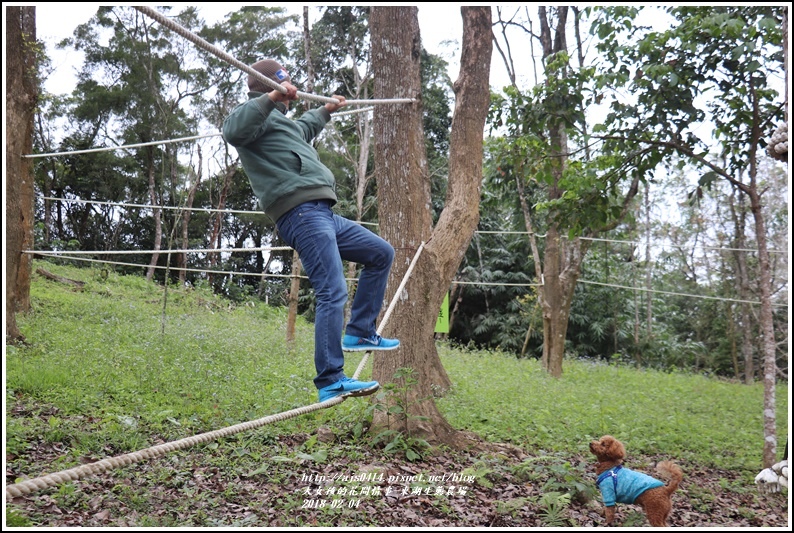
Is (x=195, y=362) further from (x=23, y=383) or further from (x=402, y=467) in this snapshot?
(x=402, y=467)

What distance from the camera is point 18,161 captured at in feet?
17.1

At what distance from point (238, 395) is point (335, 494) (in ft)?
5.25

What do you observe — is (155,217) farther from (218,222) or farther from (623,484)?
(623,484)

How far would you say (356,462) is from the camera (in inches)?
134

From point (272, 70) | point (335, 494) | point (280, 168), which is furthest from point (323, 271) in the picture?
point (335, 494)

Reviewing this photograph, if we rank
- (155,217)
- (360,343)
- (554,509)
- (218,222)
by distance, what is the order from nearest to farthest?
(360,343) < (554,509) < (155,217) < (218,222)

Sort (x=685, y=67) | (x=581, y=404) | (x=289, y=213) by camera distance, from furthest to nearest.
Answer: (x=581, y=404) → (x=685, y=67) → (x=289, y=213)

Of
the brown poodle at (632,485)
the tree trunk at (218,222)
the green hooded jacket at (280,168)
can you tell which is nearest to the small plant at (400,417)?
the brown poodle at (632,485)

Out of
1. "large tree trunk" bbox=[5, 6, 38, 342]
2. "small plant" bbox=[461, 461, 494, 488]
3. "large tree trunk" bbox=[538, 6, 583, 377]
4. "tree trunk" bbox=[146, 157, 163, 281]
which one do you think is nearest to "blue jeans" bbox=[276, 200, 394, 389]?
"small plant" bbox=[461, 461, 494, 488]

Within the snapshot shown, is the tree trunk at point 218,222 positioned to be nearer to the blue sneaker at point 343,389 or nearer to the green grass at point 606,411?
the green grass at point 606,411

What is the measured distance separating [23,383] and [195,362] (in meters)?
1.37

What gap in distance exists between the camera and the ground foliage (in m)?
2.67

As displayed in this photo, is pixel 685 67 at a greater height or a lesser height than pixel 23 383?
greater

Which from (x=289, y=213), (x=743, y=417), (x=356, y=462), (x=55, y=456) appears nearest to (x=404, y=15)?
(x=289, y=213)
